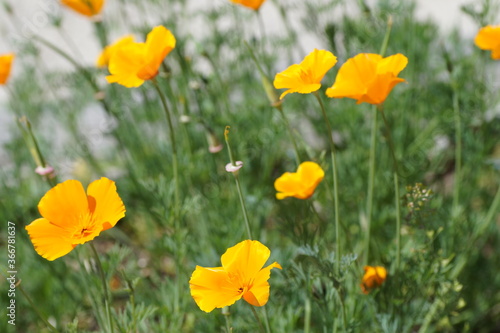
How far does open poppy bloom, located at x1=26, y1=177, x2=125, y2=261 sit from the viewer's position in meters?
0.78

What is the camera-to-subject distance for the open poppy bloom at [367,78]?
0.81 meters

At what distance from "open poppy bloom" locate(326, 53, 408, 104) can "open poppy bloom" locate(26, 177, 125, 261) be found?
0.35m

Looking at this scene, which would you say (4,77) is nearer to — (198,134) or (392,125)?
(198,134)

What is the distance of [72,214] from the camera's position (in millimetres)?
820

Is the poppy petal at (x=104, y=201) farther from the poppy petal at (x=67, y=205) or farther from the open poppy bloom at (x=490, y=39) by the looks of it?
the open poppy bloom at (x=490, y=39)

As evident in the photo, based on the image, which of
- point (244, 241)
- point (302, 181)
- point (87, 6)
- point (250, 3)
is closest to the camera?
point (244, 241)

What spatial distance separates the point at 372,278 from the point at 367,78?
14.2 inches

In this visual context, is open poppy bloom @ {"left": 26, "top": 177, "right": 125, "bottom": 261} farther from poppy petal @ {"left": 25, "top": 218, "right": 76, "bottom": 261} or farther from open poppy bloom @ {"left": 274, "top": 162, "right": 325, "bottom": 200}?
open poppy bloom @ {"left": 274, "top": 162, "right": 325, "bottom": 200}

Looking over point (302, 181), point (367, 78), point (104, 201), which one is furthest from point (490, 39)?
point (104, 201)

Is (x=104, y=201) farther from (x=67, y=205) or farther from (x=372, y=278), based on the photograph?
(x=372, y=278)

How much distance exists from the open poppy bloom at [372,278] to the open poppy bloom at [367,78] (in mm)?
313

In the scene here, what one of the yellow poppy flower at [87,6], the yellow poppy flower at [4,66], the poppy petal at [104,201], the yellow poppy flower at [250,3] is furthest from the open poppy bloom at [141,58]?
the yellow poppy flower at [87,6]

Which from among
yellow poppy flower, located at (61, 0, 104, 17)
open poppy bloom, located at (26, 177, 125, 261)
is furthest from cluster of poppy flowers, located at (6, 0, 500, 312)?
yellow poppy flower, located at (61, 0, 104, 17)

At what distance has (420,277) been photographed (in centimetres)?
105
